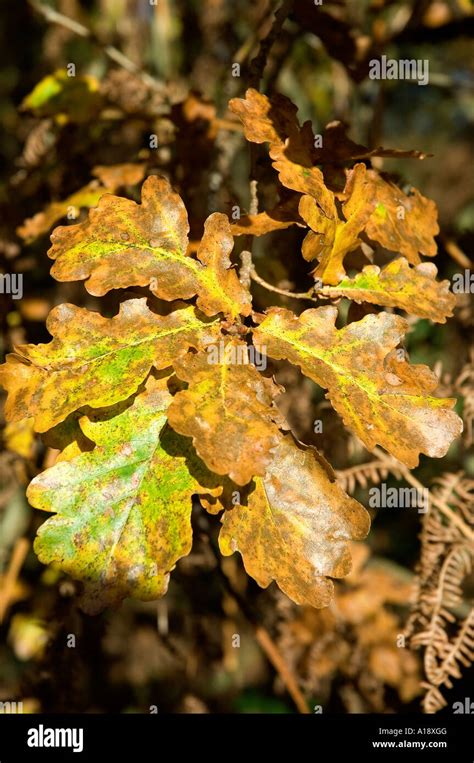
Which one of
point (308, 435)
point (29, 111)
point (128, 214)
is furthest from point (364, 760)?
point (29, 111)

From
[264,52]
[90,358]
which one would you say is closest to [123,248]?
[90,358]

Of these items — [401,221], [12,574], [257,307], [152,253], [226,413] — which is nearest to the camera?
[226,413]

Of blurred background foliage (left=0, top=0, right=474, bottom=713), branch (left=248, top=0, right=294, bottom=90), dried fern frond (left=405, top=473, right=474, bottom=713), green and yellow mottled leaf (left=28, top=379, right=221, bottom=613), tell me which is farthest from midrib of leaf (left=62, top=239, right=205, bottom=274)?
dried fern frond (left=405, top=473, right=474, bottom=713)

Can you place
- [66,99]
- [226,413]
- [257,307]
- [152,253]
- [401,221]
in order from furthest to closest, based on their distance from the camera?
[66,99], [257,307], [401,221], [152,253], [226,413]

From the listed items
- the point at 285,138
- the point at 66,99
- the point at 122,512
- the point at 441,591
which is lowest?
the point at 441,591

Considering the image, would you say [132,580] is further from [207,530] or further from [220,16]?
[220,16]

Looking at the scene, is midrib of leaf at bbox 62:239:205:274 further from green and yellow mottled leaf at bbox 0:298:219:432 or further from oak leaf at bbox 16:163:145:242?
oak leaf at bbox 16:163:145:242

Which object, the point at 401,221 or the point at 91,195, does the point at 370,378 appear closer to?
the point at 401,221
